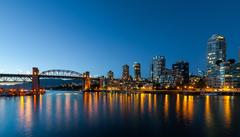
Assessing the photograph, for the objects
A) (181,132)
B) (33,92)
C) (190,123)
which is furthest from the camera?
(33,92)

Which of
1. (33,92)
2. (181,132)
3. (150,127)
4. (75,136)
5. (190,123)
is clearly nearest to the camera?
(75,136)

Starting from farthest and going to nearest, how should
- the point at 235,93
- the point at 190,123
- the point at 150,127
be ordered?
the point at 235,93, the point at 190,123, the point at 150,127

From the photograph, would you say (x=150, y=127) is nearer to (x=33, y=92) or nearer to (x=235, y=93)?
(x=33, y=92)

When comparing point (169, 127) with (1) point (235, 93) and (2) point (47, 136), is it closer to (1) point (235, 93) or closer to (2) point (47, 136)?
(2) point (47, 136)

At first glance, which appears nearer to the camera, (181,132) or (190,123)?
(181,132)

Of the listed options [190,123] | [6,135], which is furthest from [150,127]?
[6,135]

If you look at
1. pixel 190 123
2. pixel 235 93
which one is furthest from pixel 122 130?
pixel 235 93

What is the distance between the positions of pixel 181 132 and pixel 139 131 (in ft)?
16.7

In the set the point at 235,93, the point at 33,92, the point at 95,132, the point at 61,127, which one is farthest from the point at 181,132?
the point at 235,93

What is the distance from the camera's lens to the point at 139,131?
1469 inches

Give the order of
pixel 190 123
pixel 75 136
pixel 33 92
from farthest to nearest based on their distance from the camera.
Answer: pixel 33 92 → pixel 190 123 → pixel 75 136

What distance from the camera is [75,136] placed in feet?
113

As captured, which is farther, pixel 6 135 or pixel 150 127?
pixel 150 127

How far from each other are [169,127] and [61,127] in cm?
1445
